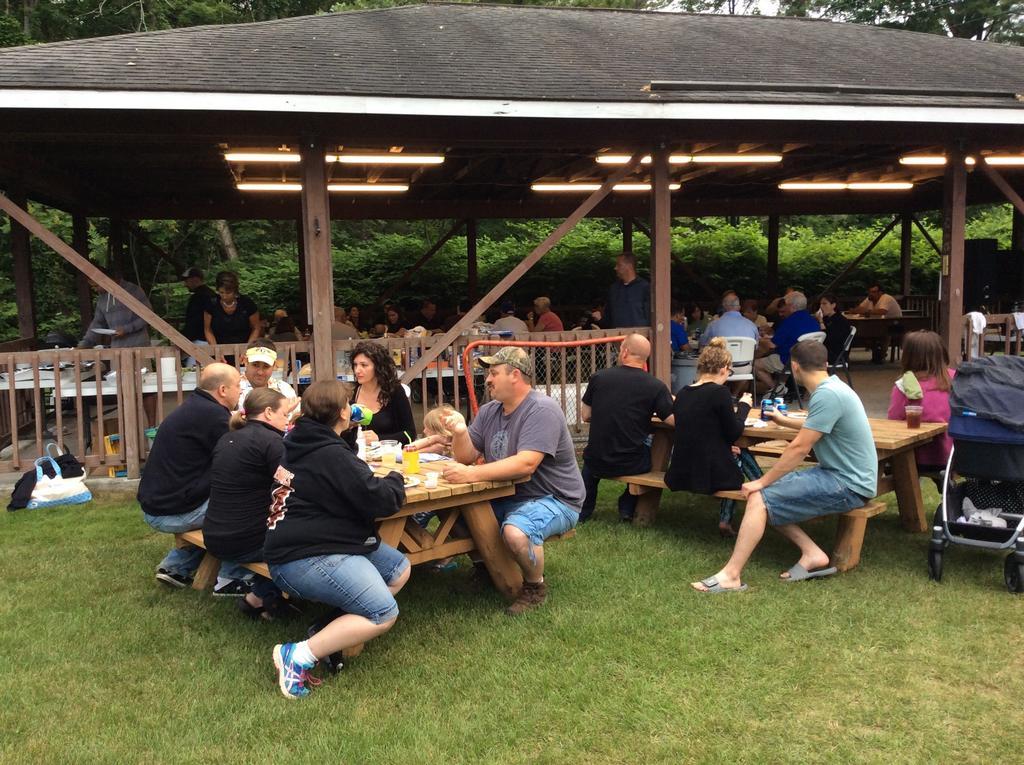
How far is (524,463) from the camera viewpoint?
13.8 ft

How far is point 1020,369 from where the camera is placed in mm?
4691

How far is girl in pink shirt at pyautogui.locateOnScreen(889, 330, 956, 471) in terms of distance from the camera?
553 cm

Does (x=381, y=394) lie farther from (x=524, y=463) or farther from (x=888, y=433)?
(x=888, y=433)

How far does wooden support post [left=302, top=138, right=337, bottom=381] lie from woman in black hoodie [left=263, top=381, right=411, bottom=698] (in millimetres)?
3719

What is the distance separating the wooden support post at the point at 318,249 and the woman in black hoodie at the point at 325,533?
3.72m

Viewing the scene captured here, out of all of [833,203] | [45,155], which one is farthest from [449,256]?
[45,155]

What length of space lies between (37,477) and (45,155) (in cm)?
379

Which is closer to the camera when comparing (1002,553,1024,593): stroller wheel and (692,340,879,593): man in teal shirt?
(1002,553,1024,593): stroller wheel

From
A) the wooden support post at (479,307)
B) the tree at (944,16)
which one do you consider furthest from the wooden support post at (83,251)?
the tree at (944,16)

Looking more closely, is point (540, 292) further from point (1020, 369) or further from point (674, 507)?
point (1020, 369)

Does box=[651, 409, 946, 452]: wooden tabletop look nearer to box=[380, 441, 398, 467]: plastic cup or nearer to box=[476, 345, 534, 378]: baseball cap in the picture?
box=[476, 345, 534, 378]: baseball cap

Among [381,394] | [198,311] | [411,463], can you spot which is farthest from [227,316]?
[411,463]

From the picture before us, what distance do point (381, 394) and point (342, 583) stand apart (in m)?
1.95

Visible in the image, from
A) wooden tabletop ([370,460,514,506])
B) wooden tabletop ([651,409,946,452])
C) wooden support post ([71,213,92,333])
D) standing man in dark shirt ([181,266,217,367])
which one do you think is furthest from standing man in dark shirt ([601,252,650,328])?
wooden support post ([71,213,92,333])
